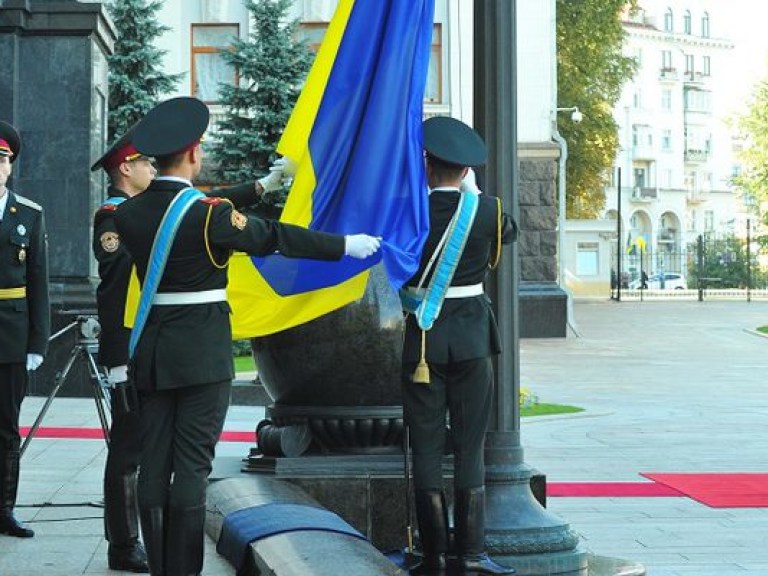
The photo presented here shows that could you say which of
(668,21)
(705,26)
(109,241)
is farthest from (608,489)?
(705,26)

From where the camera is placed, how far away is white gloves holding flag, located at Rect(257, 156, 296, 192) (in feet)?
21.9

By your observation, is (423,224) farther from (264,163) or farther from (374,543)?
(264,163)

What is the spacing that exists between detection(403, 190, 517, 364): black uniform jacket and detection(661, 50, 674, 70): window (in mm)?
115752

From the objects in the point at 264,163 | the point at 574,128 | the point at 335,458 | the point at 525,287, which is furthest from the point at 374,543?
the point at 574,128

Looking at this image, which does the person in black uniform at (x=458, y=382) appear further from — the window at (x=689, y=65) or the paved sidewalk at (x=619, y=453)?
the window at (x=689, y=65)

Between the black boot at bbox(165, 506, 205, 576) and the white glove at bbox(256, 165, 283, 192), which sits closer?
the black boot at bbox(165, 506, 205, 576)

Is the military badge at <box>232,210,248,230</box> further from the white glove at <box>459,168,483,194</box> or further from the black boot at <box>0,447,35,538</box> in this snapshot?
the black boot at <box>0,447,35,538</box>

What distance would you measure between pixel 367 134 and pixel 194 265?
1609 millimetres

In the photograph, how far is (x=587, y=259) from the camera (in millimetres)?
51969

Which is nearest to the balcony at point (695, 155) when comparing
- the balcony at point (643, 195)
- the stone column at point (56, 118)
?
the balcony at point (643, 195)

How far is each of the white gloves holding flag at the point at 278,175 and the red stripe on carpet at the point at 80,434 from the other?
5035mm

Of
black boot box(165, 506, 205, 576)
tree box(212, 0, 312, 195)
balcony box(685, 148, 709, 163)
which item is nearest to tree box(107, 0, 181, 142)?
tree box(212, 0, 312, 195)

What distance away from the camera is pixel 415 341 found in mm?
6207

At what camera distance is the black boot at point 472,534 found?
6055 millimetres
